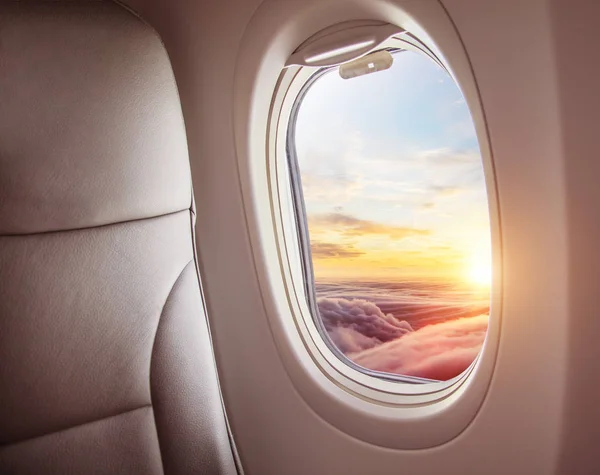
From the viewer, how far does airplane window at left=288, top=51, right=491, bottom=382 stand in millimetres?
1513

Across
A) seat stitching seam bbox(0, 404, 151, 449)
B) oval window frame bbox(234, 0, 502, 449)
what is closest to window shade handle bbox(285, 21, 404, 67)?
oval window frame bbox(234, 0, 502, 449)

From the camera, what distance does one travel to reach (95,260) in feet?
3.98

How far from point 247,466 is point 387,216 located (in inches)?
35.7

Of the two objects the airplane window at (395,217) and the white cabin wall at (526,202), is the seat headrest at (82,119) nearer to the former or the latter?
the white cabin wall at (526,202)

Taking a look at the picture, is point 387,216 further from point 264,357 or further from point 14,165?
point 14,165

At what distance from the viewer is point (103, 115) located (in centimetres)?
122

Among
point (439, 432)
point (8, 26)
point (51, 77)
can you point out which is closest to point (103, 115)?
point (51, 77)

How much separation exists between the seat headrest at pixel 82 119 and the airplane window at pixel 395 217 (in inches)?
20.9

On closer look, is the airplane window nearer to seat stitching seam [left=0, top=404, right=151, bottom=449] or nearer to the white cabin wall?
the white cabin wall

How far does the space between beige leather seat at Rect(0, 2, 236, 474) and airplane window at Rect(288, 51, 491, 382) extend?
1.68 feet

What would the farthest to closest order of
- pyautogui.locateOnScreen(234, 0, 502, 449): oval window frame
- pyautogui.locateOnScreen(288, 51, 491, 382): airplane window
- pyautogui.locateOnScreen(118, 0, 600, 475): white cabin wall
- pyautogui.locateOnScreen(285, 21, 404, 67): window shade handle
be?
pyautogui.locateOnScreen(288, 51, 491, 382): airplane window < pyautogui.locateOnScreen(285, 21, 404, 67): window shade handle < pyautogui.locateOnScreen(234, 0, 502, 449): oval window frame < pyautogui.locateOnScreen(118, 0, 600, 475): white cabin wall

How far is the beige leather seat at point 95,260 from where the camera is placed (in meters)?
1.12

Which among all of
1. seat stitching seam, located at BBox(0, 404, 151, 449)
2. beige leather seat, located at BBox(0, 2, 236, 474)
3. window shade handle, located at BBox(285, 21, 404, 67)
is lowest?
seat stitching seam, located at BBox(0, 404, 151, 449)

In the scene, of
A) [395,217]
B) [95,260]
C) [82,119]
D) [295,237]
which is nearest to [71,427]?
[95,260]
